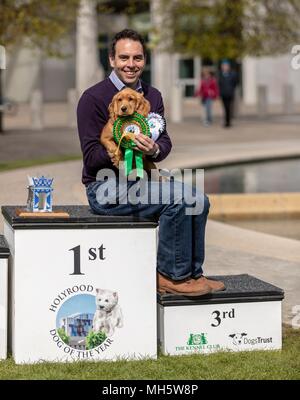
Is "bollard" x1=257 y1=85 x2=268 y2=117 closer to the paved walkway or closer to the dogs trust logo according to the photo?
the paved walkway

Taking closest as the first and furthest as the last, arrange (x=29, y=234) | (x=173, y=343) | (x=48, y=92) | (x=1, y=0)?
(x=29, y=234) → (x=173, y=343) → (x=1, y=0) → (x=48, y=92)

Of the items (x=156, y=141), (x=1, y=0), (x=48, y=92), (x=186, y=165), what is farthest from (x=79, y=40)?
(x=156, y=141)

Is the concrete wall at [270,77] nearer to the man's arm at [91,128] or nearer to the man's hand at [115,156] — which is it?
the man's arm at [91,128]

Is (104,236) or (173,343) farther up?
(104,236)

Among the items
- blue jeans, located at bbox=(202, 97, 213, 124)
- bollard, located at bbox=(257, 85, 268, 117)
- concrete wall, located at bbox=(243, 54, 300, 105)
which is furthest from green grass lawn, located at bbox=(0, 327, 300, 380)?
concrete wall, located at bbox=(243, 54, 300, 105)

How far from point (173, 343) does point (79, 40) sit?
45.8 m

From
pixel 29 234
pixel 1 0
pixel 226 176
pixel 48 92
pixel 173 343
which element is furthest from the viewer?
pixel 48 92

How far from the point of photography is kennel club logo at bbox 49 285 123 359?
6.54 m

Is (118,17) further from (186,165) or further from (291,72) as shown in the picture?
(186,165)

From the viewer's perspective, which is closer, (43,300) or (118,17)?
(43,300)

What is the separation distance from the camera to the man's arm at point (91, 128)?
6.72 metres

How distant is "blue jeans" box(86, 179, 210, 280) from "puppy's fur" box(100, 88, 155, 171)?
0.25 metres

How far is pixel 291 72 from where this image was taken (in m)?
52.3

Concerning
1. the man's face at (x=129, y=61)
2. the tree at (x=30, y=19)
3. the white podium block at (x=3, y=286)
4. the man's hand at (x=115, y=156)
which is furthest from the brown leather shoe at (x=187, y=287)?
the tree at (x=30, y=19)
